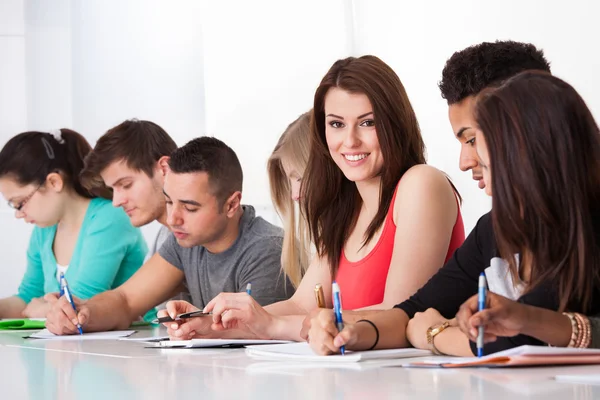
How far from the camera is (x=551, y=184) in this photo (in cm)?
144

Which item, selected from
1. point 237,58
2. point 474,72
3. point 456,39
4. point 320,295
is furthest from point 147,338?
point 237,58

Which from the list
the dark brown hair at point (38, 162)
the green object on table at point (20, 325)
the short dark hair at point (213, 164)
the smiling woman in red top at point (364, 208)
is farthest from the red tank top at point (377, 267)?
the dark brown hair at point (38, 162)

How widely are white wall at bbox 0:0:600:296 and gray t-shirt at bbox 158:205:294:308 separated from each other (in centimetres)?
142

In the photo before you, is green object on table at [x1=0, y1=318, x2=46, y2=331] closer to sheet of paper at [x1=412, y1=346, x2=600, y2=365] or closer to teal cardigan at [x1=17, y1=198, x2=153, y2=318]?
teal cardigan at [x1=17, y1=198, x2=153, y2=318]

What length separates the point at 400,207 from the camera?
2145 mm

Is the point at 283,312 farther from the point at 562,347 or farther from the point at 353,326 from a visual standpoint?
the point at 562,347

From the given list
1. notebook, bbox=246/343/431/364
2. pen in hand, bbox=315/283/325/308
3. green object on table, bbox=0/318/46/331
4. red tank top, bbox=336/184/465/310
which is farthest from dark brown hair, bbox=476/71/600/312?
green object on table, bbox=0/318/46/331

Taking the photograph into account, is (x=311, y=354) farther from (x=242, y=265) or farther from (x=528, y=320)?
(x=242, y=265)

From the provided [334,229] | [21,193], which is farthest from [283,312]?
[21,193]

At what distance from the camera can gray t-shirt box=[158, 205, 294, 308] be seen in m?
2.85

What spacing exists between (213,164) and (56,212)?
1177 mm

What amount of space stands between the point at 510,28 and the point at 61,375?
9.16ft

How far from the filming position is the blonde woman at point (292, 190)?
2.80 meters

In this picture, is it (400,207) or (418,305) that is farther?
(400,207)
